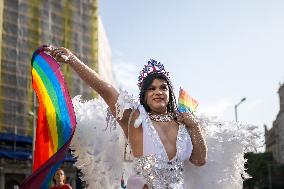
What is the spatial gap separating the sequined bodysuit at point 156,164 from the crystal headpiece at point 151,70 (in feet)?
0.99

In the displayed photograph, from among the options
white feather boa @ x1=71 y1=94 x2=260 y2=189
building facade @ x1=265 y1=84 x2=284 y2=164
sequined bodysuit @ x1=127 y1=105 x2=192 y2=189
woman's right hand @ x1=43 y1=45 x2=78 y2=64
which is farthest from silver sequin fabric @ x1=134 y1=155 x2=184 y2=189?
building facade @ x1=265 y1=84 x2=284 y2=164

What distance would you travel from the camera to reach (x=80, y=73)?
10.8ft

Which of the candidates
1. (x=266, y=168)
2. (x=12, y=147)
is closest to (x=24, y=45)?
(x=12, y=147)

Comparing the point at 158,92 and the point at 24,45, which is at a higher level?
the point at 24,45

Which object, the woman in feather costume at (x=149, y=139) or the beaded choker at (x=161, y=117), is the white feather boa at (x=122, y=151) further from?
the beaded choker at (x=161, y=117)

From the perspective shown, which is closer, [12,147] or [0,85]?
[0,85]

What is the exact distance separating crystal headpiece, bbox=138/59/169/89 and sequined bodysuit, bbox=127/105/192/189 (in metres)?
0.30

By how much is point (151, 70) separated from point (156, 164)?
66 cm

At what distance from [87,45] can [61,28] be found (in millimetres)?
3118

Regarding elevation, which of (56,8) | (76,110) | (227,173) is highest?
(56,8)

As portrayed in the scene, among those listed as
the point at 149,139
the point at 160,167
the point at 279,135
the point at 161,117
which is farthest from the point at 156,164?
the point at 279,135

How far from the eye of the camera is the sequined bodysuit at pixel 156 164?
306 cm

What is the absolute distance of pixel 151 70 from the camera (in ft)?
11.3

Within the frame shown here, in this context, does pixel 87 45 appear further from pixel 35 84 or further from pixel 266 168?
pixel 35 84
